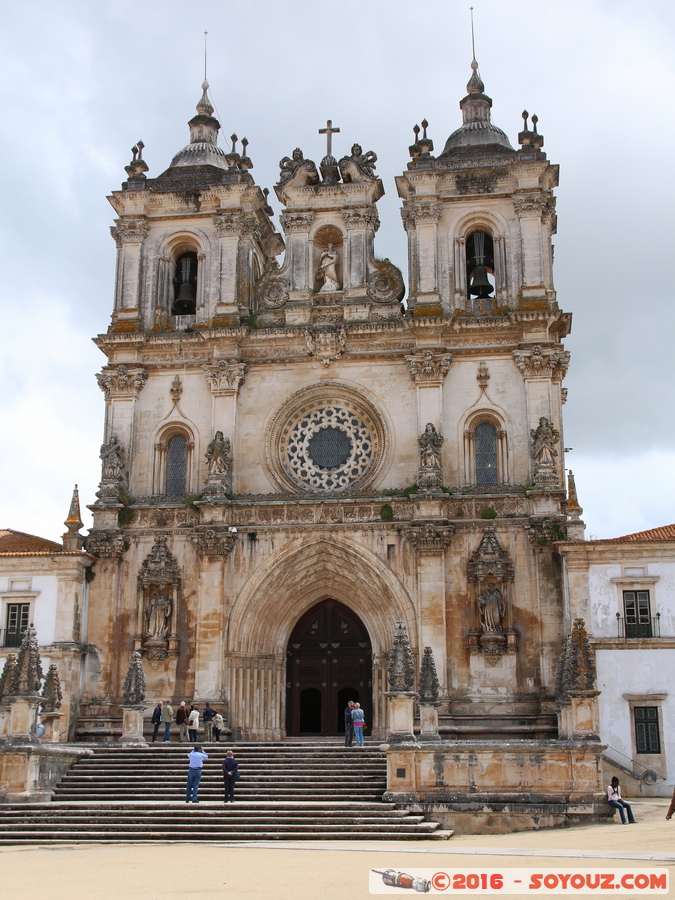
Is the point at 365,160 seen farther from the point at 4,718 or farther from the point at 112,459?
the point at 4,718

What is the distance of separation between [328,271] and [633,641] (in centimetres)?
1544

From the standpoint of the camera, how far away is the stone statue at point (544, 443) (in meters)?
31.1

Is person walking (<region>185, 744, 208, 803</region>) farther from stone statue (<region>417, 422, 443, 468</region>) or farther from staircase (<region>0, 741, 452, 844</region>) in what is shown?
stone statue (<region>417, 422, 443, 468</region>)

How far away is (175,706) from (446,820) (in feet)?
37.8

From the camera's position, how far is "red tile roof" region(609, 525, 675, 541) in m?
29.5

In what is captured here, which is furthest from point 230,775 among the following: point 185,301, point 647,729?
point 185,301

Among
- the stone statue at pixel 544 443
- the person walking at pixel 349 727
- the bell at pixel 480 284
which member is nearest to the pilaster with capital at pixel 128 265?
the bell at pixel 480 284

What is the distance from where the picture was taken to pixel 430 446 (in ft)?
103

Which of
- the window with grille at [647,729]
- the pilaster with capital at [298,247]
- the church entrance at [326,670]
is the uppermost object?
the pilaster with capital at [298,247]

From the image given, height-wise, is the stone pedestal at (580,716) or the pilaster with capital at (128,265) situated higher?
the pilaster with capital at (128,265)

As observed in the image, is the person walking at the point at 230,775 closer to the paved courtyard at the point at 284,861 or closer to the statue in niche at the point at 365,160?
the paved courtyard at the point at 284,861

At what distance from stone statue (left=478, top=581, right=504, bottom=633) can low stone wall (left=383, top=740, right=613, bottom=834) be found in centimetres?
709

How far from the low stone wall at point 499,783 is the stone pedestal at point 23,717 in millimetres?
8361

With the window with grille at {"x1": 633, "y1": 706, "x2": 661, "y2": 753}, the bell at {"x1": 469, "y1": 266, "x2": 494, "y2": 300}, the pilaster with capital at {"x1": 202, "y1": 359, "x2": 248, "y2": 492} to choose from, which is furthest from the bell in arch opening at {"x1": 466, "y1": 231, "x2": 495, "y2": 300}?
the window with grille at {"x1": 633, "y1": 706, "x2": 661, "y2": 753}
